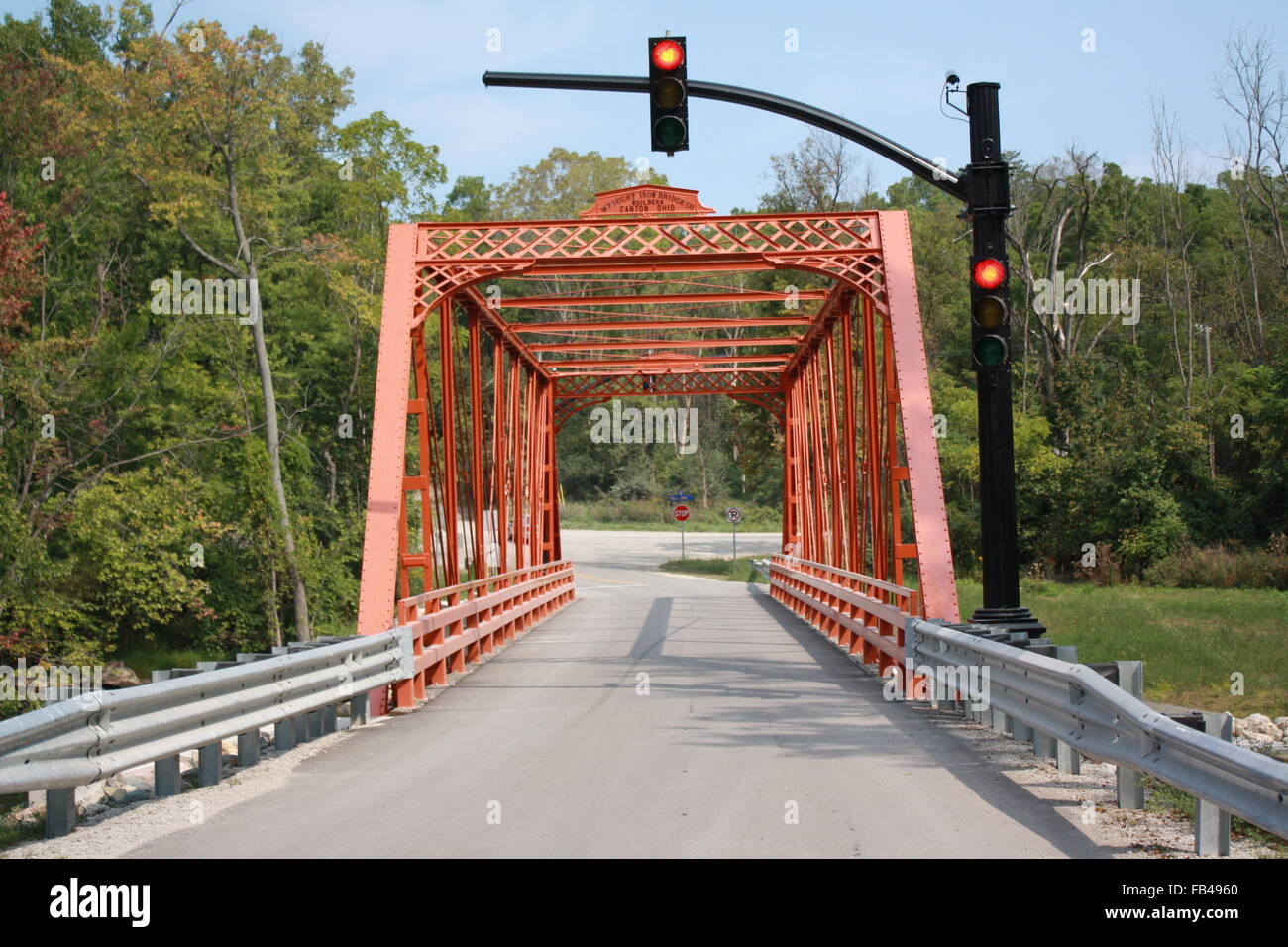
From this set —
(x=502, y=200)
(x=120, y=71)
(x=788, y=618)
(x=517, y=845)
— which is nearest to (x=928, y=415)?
(x=517, y=845)

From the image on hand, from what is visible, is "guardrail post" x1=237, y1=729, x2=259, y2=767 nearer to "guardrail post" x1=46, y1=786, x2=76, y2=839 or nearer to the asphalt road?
the asphalt road

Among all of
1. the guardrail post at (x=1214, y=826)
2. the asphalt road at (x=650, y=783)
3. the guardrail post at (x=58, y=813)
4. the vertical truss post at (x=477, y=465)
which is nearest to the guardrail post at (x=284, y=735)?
the asphalt road at (x=650, y=783)

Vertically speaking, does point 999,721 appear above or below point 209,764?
below

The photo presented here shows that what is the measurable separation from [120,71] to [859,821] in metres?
30.5

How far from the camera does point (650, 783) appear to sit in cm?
754

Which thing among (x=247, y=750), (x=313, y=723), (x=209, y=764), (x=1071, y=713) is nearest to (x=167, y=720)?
(x=209, y=764)

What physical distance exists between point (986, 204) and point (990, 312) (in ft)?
3.09

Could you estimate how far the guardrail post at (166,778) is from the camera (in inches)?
282

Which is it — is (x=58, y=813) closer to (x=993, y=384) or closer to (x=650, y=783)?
(x=650, y=783)

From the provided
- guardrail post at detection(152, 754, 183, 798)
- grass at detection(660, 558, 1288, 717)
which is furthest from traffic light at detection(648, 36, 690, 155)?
grass at detection(660, 558, 1288, 717)

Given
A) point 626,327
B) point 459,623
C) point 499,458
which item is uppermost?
point 626,327

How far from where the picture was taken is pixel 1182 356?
49656 millimetres

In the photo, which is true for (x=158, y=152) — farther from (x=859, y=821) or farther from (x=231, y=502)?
(x=859, y=821)

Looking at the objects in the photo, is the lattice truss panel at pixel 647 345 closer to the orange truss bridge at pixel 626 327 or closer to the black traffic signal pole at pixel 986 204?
the orange truss bridge at pixel 626 327
